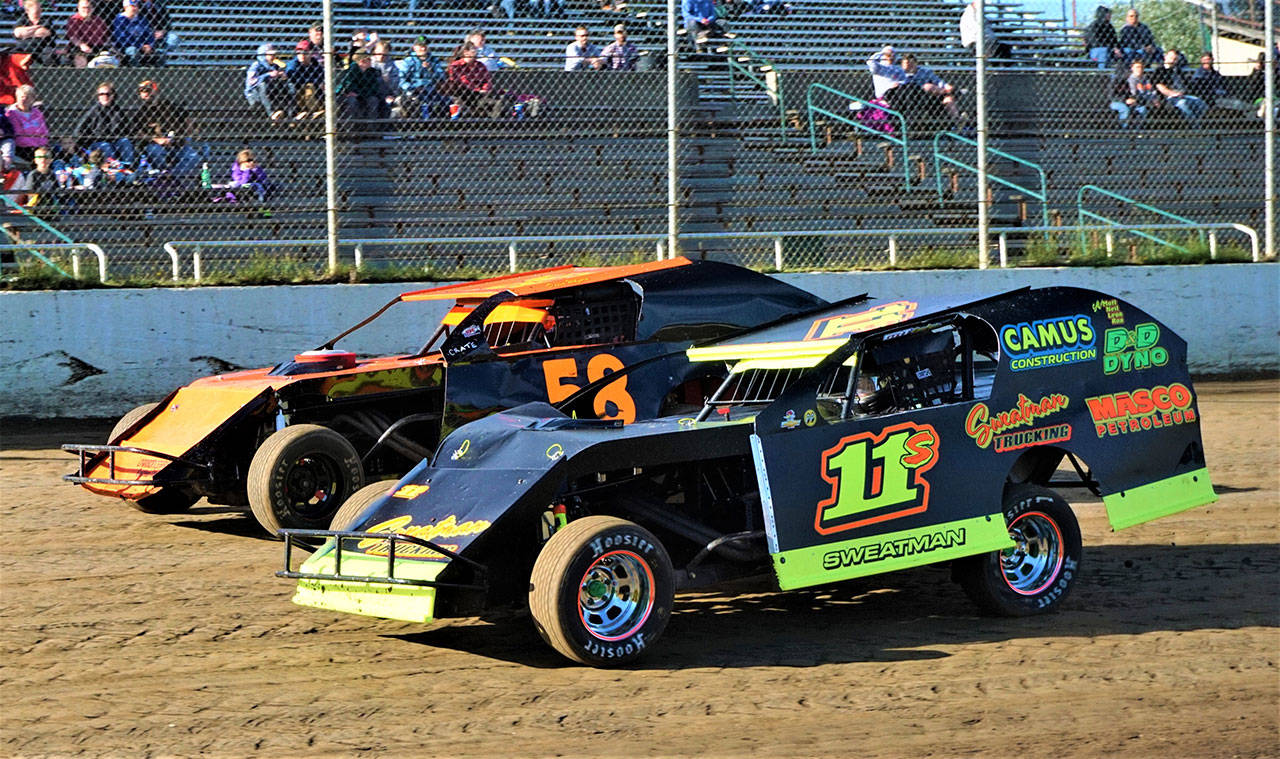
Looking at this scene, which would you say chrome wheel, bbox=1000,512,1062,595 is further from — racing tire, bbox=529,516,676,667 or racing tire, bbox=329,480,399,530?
racing tire, bbox=329,480,399,530

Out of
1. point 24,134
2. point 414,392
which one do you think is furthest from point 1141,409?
point 24,134

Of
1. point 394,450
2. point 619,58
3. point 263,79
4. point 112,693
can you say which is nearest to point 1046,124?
point 619,58

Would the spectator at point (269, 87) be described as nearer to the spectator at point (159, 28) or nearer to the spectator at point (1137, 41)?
the spectator at point (159, 28)

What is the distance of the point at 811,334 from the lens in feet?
20.8

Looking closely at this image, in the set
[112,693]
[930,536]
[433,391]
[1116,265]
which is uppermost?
[1116,265]

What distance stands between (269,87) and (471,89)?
1657 millimetres

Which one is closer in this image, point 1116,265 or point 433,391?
point 433,391

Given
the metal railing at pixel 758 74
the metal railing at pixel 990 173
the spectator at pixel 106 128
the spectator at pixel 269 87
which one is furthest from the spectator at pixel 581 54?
the spectator at pixel 106 128

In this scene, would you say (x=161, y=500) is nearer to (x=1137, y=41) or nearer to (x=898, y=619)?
(x=898, y=619)

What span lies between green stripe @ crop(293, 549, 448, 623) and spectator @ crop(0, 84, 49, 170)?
703 cm

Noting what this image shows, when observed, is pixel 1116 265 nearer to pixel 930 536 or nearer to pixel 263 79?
pixel 263 79

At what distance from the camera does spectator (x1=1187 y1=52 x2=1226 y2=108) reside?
14.0 meters

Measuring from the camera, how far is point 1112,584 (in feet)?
21.9

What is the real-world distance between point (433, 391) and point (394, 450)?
387 mm
